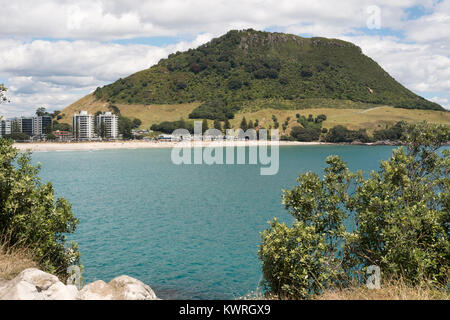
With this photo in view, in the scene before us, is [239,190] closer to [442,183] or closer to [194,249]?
[194,249]

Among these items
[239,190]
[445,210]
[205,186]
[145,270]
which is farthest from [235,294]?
[205,186]

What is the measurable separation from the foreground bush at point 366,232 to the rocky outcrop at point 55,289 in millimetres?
6226

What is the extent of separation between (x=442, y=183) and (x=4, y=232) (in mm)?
22303

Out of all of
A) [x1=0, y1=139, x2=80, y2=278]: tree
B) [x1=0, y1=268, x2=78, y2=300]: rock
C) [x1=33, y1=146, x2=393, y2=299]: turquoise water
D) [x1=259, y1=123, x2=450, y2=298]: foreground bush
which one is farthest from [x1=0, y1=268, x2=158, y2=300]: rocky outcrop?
[x1=33, y1=146, x2=393, y2=299]: turquoise water

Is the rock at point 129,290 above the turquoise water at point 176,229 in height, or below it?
above

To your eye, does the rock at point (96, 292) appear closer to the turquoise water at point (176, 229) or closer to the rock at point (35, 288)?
the rock at point (35, 288)

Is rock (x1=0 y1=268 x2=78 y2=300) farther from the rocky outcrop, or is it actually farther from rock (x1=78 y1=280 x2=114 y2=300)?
rock (x1=78 y1=280 x2=114 y2=300)

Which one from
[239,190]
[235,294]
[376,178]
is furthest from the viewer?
[239,190]

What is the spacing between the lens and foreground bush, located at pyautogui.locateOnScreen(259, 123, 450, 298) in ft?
51.7

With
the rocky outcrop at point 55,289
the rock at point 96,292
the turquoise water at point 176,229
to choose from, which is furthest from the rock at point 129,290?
the turquoise water at point 176,229

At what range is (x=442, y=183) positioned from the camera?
19375mm

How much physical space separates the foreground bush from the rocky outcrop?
6.23 m

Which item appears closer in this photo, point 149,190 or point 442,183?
point 442,183

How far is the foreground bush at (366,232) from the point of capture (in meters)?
15.8
